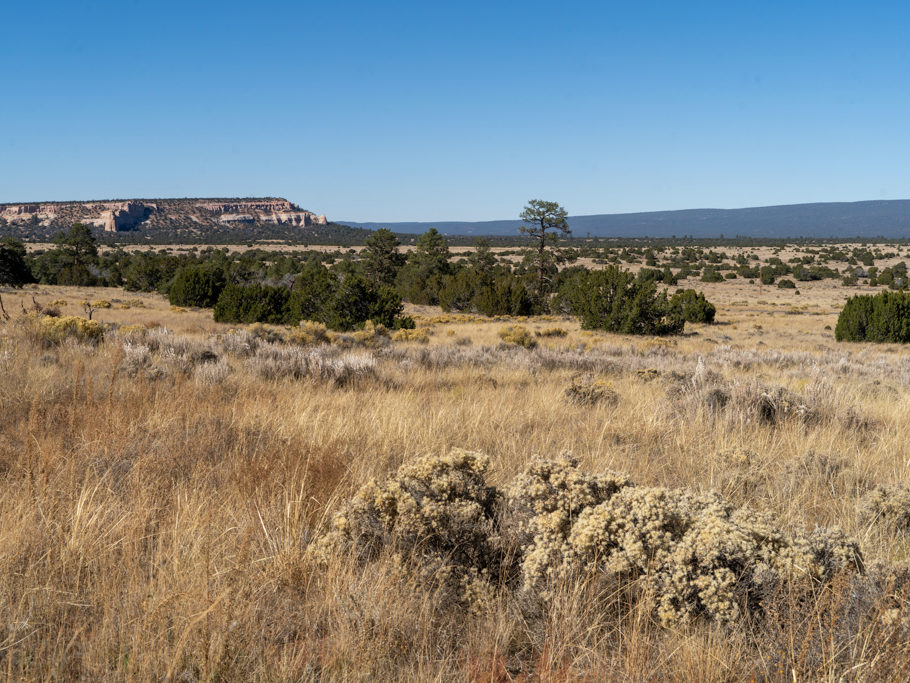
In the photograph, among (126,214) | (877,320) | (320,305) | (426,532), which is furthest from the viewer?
(126,214)

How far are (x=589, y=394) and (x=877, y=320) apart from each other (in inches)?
826

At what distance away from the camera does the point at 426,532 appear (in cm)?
251

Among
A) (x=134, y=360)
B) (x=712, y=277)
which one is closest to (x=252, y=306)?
(x=134, y=360)

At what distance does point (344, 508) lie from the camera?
8.48 ft

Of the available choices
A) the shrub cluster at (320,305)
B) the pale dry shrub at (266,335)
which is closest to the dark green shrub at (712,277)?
the shrub cluster at (320,305)

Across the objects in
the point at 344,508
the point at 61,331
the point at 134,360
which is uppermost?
the point at 61,331

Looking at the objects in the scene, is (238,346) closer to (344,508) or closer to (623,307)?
(344,508)

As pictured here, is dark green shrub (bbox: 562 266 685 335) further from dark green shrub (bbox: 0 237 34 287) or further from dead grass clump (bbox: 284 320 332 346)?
dark green shrub (bbox: 0 237 34 287)

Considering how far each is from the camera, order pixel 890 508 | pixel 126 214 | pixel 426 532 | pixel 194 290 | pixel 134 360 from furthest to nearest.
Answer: pixel 126 214 → pixel 194 290 → pixel 134 360 → pixel 890 508 → pixel 426 532

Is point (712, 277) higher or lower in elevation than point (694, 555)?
higher

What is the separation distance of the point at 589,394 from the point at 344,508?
4.55m

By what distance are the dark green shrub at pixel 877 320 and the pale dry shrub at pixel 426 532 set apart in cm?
2472

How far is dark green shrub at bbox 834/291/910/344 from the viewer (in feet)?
69.2

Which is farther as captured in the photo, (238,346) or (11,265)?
(11,265)
